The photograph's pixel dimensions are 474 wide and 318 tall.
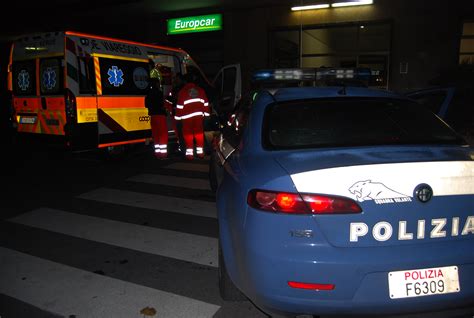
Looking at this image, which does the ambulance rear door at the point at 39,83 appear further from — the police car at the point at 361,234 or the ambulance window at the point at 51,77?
the police car at the point at 361,234

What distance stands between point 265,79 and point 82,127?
176 inches

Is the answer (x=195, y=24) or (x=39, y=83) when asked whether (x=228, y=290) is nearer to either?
(x=39, y=83)

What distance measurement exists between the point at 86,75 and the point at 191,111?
2.15m

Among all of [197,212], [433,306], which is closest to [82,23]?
[197,212]

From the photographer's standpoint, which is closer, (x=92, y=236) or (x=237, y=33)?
(x=92, y=236)

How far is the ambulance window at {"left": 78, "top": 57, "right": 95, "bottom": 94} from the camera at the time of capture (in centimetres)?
759

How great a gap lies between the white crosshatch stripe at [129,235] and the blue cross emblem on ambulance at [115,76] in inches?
138

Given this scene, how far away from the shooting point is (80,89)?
25.0ft

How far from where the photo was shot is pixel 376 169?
2.18 meters

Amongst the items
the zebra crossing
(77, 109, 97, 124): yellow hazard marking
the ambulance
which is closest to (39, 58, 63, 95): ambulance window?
the ambulance

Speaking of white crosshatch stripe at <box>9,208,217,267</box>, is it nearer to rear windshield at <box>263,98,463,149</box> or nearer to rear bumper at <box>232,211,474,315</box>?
rear windshield at <box>263,98,463,149</box>

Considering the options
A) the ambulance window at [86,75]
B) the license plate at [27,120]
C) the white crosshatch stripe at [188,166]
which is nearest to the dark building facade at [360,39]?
the white crosshatch stripe at [188,166]

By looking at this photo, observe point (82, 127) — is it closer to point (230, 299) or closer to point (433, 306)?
point (230, 299)

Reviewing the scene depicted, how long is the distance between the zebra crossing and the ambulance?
2.10 meters
